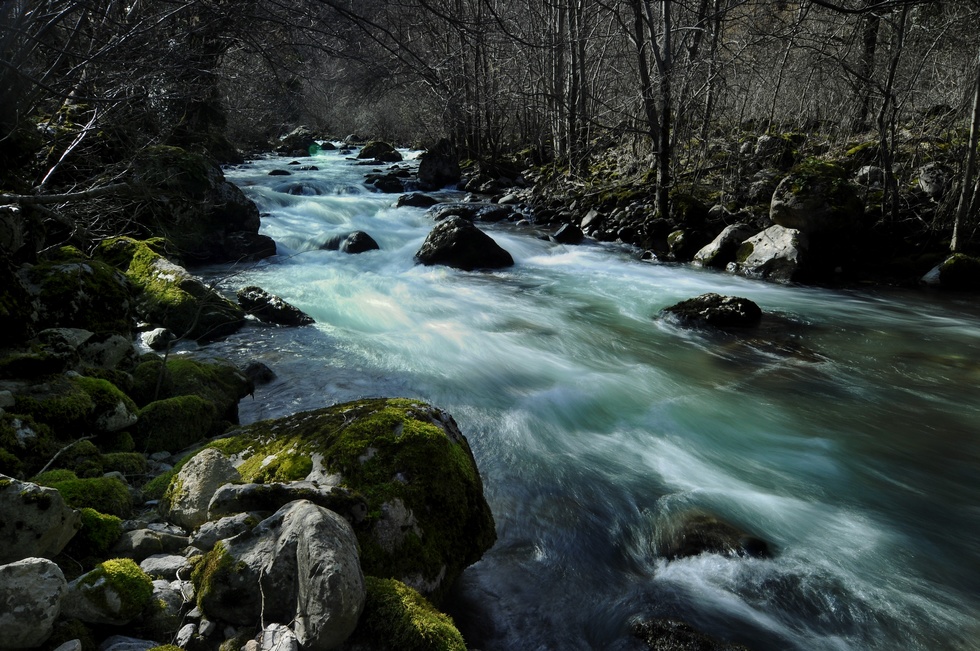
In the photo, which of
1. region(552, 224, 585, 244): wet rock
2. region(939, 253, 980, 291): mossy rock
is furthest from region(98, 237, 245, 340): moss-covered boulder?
region(939, 253, 980, 291): mossy rock

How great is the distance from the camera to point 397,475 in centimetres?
320

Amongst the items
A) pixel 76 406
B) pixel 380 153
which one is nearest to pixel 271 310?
pixel 76 406

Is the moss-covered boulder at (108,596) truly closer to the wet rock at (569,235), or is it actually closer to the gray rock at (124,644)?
the gray rock at (124,644)

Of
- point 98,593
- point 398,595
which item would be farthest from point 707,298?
point 98,593

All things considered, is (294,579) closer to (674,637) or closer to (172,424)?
(674,637)

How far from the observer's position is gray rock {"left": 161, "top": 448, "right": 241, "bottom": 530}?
2.89 m

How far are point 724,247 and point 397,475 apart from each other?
10931 mm

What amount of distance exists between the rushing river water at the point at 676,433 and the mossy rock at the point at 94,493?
1.84 m

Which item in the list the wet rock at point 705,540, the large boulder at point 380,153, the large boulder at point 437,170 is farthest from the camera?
the large boulder at point 380,153

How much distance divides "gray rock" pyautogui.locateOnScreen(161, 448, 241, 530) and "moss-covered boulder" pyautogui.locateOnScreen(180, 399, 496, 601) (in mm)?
249

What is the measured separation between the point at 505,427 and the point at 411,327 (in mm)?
3665

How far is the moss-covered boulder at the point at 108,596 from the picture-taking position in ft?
6.82

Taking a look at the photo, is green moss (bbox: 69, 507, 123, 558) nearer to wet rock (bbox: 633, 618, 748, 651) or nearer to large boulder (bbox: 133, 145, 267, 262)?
wet rock (bbox: 633, 618, 748, 651)

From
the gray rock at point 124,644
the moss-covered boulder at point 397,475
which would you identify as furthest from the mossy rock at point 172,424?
the gray rock at point 124,644
